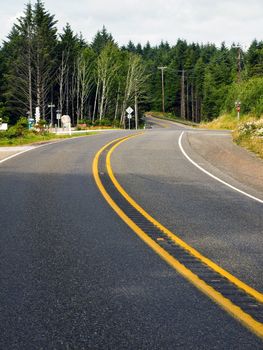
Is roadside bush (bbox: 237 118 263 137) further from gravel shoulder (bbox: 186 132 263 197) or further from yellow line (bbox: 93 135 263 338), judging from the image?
yellow line (bbox: 93 135 263 338)

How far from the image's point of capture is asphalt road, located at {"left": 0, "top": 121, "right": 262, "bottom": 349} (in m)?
3.48

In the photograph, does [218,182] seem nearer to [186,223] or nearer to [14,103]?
[186,223]

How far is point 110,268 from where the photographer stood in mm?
5145

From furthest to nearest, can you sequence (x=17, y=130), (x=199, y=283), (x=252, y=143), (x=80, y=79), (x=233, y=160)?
(x=80, y=79) → (x=17, y=130) → (x=252, y=143) → (x=233, y=160) → (x=199, y=283)

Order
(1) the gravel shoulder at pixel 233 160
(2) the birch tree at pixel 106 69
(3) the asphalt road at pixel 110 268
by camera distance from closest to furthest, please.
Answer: (3) the asphalt road at pixel 110 268 < (1) the gravel shoulder at pixel 233 160 < (2) the birch tree at pixel 106 69

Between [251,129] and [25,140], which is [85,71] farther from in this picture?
[251,129]

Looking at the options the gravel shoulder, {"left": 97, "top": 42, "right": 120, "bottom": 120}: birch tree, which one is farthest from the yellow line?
{"left": 97, "top": 42, "right": 120, "bottom": 120}: birch tree

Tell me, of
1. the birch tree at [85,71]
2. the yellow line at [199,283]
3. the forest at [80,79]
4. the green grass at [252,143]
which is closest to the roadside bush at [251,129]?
the green grass at [252,143]

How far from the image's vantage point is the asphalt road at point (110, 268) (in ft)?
11.4

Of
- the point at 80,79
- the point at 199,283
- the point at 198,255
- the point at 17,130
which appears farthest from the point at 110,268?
the point at 80,79

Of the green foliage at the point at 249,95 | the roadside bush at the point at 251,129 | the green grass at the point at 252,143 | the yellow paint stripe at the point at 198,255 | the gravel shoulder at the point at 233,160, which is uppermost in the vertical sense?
the green foliage at the point at 249,95

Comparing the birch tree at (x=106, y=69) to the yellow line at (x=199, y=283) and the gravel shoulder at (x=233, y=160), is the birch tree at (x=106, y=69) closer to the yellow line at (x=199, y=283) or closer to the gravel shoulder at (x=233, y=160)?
the gravel shoulder at (x=233, y=160)

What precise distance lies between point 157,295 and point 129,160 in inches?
514

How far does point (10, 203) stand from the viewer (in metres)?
9.28
